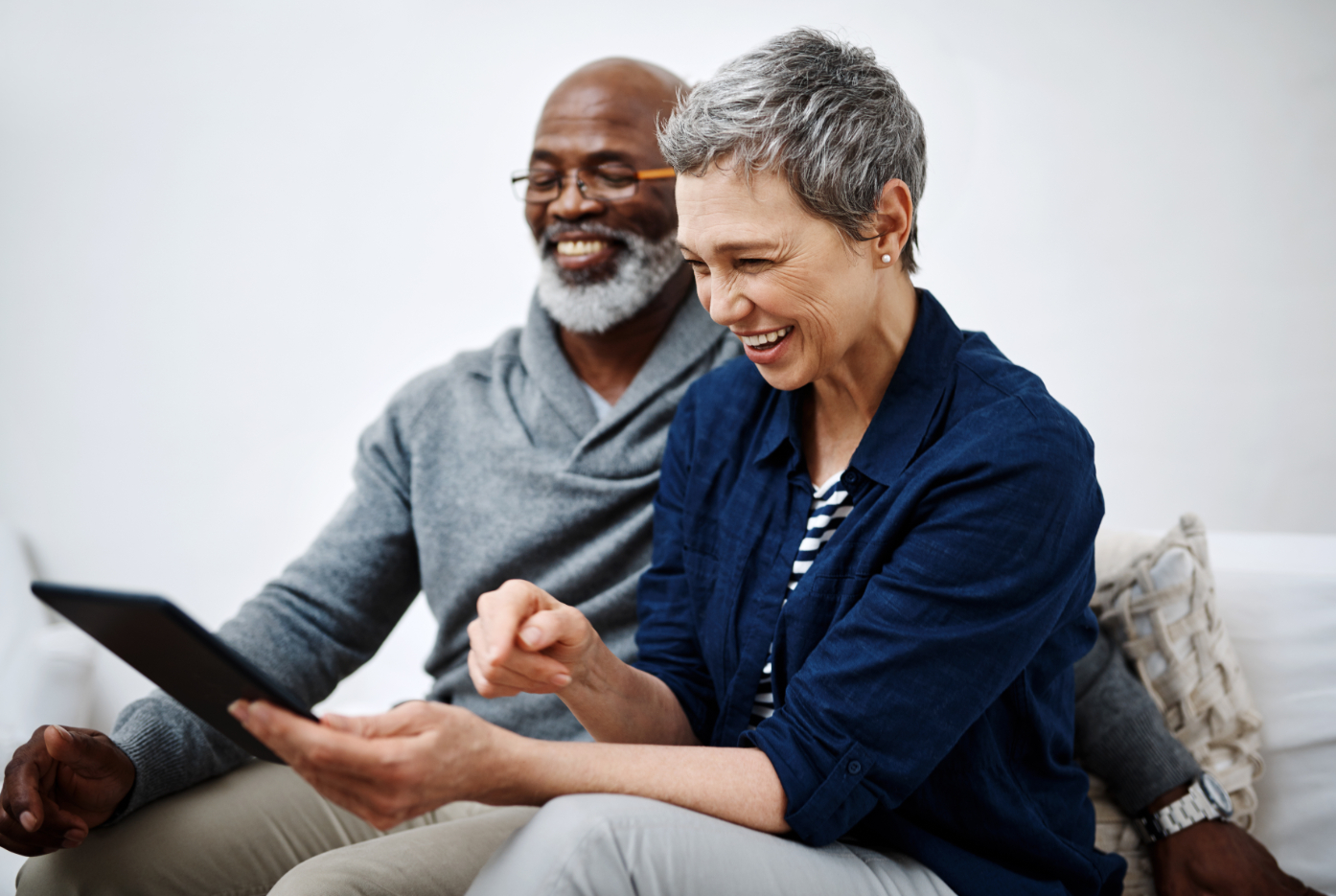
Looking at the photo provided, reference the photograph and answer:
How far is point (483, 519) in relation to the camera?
58.2 inches

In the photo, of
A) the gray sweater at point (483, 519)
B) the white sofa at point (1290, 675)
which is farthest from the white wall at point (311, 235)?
the gray sweater at point (483, 519)

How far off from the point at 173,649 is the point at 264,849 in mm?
604

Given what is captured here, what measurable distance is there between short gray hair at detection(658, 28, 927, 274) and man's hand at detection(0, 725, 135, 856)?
0.95 metres

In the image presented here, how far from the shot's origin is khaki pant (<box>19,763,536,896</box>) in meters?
1.01

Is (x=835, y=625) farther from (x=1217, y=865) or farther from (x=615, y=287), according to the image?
(x=615, y=287)

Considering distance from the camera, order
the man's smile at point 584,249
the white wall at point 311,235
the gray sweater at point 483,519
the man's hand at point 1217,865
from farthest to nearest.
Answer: the white wall at point 311,235 → the man's smile at point 584,249 → the gray sweater at point 483,519 → the man's hand at point 1217,865

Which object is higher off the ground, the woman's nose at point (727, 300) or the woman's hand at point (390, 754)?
the woman's nose at point (727, 300)

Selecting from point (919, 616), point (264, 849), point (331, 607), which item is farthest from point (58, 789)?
point (919, 616)

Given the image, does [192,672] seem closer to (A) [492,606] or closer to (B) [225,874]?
(A) [492,606]

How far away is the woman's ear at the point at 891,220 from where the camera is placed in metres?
0.96

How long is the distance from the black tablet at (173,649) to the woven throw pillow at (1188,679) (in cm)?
107

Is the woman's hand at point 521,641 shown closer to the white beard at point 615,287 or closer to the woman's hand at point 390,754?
the woman's hand at point 390,754

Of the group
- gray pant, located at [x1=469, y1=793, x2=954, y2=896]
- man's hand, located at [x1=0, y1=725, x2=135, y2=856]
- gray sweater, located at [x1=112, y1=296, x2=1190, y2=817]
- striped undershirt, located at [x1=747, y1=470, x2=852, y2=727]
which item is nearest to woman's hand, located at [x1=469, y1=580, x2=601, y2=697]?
gray pant, located at [x1=469, y1=793, x2=954, y2=896]

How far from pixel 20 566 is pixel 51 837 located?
1.55 metres
